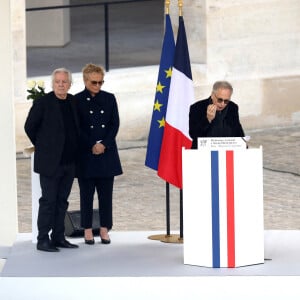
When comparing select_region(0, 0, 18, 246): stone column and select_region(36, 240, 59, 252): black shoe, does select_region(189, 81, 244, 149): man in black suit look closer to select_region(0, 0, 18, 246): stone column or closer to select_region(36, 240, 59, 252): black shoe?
select_region(36, 240, 59, 252): black shoe

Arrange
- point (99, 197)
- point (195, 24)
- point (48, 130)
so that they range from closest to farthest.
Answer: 1. point (48, 130)
2. point (99, 197)
3. point (195, 24)

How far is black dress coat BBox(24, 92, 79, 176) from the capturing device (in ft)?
37.8

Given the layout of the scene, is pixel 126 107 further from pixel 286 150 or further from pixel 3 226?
pixel 3 226

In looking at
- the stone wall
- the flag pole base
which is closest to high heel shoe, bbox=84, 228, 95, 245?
the flag pole base

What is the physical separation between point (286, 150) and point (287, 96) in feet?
5.04

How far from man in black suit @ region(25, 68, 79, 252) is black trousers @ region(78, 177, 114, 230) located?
221 millimetres

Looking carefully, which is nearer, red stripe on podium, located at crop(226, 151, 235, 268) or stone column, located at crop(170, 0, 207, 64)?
red stripe on podium, located at crop(226, 151, 235, 268)

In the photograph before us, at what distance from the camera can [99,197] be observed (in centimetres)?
1198

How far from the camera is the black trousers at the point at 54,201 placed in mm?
11617

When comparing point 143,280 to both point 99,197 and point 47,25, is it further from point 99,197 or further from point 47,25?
point 47,25

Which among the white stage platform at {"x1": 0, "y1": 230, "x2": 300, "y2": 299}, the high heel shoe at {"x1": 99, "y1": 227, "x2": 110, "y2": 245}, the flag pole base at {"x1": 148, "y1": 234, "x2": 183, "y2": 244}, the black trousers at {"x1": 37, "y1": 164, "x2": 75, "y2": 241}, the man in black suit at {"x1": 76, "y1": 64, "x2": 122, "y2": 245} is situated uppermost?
the man in black suit at {"x1": 76, "y1": 64, "x2": 122, "y2": 245}

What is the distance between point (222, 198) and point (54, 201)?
1.45 metres

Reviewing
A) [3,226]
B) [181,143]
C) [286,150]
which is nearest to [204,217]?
[181,143]

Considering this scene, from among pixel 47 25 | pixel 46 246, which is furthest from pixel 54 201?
pixel 47 25
